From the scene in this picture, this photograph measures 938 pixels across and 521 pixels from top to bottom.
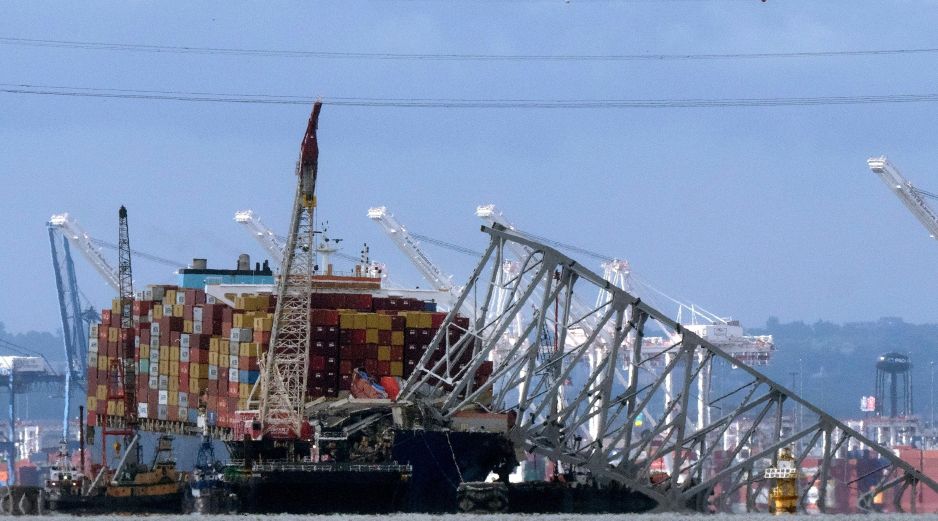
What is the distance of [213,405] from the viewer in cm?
11100

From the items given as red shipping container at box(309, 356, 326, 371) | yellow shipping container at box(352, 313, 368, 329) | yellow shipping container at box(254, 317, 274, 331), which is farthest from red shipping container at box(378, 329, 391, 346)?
yellow shipping container at box(254, 317, 274, 331)

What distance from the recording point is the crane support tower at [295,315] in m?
94.8

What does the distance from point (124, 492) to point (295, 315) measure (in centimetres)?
1244

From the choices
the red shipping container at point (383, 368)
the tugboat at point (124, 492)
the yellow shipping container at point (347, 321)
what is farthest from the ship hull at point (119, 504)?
the yellow shipping container at point (347, 321)

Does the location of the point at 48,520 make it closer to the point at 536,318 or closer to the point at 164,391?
the point at 536,318

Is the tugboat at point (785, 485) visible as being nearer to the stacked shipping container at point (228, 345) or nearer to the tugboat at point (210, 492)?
the stacked shipping container at point (228, 345)

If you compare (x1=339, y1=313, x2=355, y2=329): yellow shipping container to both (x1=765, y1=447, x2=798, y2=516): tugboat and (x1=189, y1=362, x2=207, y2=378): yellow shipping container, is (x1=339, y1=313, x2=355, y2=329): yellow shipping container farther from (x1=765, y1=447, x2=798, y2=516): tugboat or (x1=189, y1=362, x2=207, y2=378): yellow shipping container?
(x1=765, y1=447, x2=798, y2=516): tugboat

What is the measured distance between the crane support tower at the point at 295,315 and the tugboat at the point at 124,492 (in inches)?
230

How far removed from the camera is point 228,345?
11081 cm

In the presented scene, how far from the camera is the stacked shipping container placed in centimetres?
10688

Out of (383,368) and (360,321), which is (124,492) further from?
(360,321)

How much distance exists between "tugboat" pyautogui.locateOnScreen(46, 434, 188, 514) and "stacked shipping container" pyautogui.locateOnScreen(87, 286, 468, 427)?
1026 centimetres

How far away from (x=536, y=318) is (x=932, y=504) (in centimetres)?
2481

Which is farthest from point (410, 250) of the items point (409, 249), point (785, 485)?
point (785, 485)
